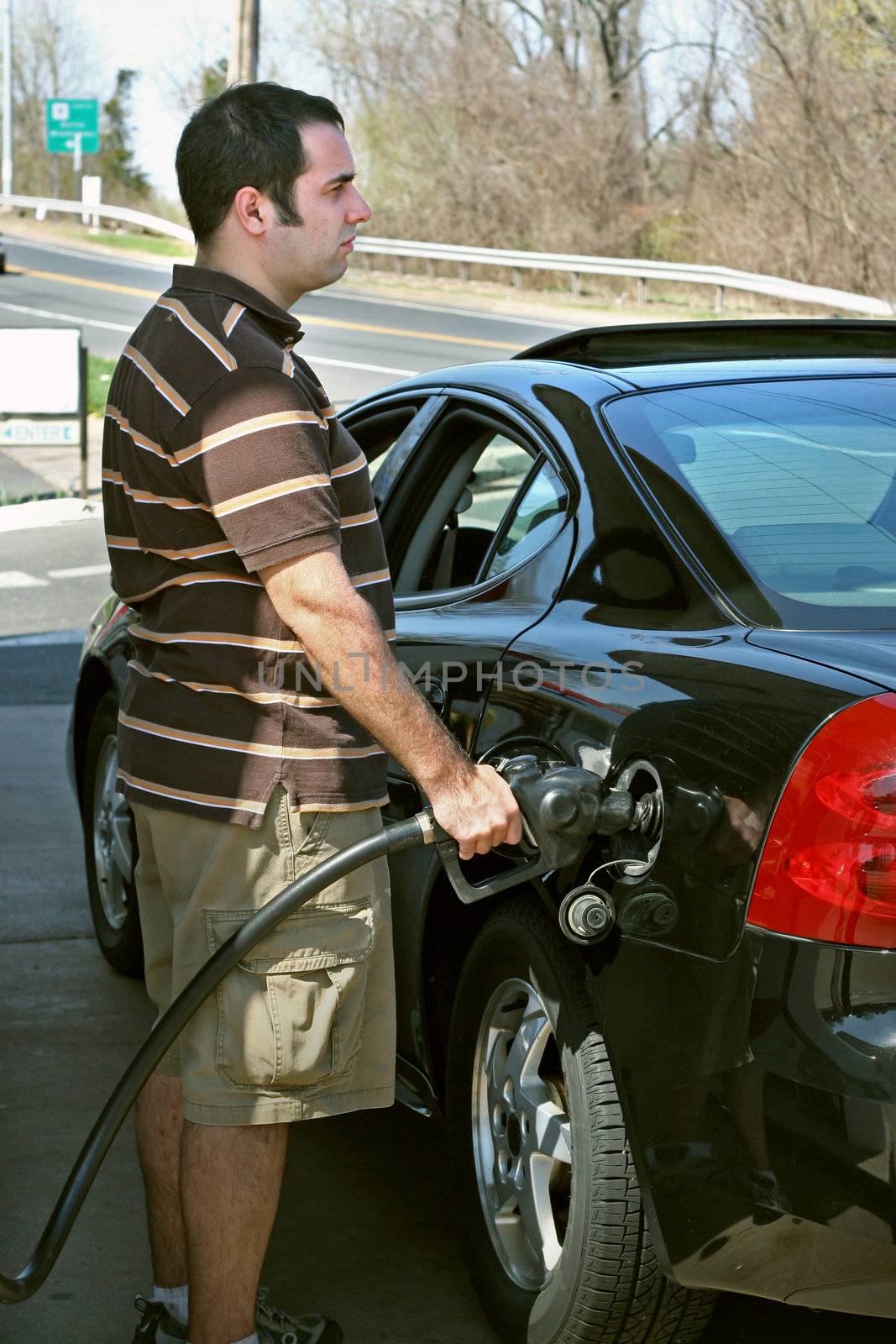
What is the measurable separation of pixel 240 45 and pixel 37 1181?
48.6 feet

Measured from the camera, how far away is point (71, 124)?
1994 inches

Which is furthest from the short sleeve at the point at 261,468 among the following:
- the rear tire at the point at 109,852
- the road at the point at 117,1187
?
the rear tire at the point at 109,852

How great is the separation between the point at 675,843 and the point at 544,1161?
26.4 inches

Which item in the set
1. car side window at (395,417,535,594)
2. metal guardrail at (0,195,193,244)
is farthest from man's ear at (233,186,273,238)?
metal guardrail at (0,195,193,244)

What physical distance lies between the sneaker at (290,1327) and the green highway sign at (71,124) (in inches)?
2022

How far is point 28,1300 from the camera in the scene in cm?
306

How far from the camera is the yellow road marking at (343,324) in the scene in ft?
67.2

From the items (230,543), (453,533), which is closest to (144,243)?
(453,533)

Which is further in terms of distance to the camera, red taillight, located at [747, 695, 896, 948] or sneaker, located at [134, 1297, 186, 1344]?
sneaker, located at [134, 1297, 186, 1344]

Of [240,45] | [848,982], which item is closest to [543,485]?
[848,982]

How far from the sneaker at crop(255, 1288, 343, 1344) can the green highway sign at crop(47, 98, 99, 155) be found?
168ft

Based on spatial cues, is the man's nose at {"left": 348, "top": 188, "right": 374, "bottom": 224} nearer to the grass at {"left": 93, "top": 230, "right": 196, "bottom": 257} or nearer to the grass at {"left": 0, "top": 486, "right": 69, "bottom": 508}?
the grass at {"left": 0, "top": 486, "right": 69, "bottom": 508}

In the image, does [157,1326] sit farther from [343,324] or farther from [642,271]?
[642,271]

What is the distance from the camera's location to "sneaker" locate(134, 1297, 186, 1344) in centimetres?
277
